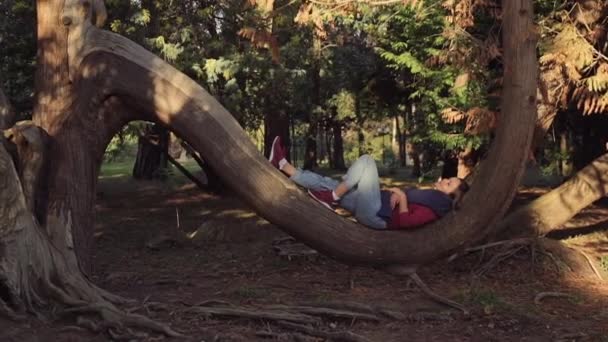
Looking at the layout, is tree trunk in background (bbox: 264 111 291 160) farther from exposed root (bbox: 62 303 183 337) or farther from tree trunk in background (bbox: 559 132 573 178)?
exposed root (bbox: 62 303 183 337)

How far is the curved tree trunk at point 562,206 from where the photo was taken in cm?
1166

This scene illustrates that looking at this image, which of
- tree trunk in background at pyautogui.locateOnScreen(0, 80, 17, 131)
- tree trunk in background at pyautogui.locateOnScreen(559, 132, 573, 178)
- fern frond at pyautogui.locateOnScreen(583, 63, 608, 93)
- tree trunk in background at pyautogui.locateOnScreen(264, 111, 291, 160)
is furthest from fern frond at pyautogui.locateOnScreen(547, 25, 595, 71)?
tree trunk in background at pyautogui.locateOnScreen(559, 132, 573, 178)

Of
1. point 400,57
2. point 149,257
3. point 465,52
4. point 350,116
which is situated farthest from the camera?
point 350,116

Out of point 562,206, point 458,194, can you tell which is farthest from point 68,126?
point 562,206

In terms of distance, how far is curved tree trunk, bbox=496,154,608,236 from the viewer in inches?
459

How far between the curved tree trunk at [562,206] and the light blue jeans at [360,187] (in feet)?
17.4

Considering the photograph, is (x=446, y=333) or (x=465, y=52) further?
(x=465, y=52)

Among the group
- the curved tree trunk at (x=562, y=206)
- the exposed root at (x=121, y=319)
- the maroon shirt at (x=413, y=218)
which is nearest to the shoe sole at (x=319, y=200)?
the maroon shirt at (x=413, y=218)

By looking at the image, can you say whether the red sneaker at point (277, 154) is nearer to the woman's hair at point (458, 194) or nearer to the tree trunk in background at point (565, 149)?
the woman's hair at point (458, 194)

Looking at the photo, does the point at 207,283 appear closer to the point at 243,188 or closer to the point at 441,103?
the point at 243,188

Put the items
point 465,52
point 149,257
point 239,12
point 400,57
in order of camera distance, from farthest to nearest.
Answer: point 400,57, point 239,12, point 149,257, point 465,52

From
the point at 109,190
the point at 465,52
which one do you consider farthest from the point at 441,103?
the point at 109,190

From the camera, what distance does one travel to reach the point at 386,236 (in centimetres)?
673

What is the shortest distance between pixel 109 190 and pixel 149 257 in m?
11.6
